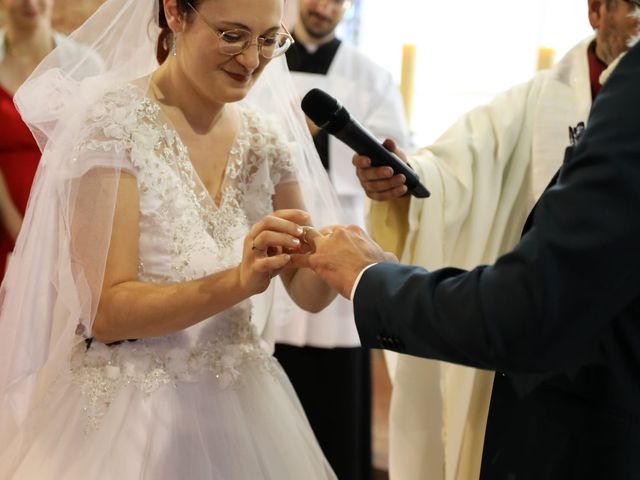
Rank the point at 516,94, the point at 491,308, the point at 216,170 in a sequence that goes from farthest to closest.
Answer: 1. the point at 516,94
2. the point at 216,170
3. the point at 491,308

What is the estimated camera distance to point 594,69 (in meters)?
2.21

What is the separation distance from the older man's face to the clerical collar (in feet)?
5.51

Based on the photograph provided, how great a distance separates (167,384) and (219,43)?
65 cm

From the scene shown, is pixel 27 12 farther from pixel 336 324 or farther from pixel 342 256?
pixel 342 256

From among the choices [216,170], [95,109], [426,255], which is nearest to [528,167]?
[426,255]

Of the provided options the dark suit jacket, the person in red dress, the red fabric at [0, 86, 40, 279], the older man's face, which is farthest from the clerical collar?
the dark suit jacket

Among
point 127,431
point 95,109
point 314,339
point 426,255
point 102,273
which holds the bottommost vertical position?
point 314,339

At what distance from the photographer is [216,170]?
1.86 metres

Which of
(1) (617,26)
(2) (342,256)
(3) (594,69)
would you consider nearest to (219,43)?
(2) (342,256)

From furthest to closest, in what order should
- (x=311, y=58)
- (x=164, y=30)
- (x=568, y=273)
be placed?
(x=311, y=58), (x=164, y=30), (x=568, y=273)

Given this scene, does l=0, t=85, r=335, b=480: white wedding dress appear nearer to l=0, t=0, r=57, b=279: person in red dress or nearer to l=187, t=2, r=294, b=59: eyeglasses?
l=187, t=2, r=294, b=59: eyeglasses

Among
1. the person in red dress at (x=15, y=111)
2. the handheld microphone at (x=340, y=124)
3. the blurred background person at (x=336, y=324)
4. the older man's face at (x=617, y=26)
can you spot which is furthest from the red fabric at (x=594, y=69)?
the person in red dress at (x=15, y=111)

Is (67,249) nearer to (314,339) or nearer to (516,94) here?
(516,94)

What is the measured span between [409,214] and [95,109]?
817mm
